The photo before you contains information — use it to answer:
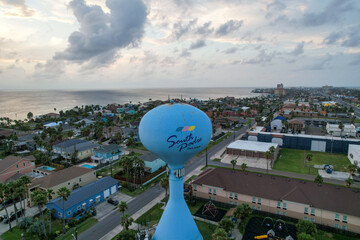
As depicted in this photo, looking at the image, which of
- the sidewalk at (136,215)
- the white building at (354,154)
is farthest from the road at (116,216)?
the white building at (354,154)

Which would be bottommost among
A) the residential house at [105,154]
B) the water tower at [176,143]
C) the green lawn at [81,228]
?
the green lawn at [81,228]

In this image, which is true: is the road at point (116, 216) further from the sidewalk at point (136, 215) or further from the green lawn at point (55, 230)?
the green lawn at point (55, 230)

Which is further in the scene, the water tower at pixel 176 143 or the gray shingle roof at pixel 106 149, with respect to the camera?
the gray shingle roof at pixel 106 149

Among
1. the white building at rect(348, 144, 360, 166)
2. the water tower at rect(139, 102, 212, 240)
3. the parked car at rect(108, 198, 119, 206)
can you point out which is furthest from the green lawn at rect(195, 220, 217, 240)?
the white building at rect(348, 144, 360, 166)

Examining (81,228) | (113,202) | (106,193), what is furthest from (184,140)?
(106,193)

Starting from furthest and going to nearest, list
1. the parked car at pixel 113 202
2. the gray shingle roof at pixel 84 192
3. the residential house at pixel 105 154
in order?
the residential house at pixel 105 154 → the parked car at pixel 113 202 → the gray shingle roof at pixel 84 192

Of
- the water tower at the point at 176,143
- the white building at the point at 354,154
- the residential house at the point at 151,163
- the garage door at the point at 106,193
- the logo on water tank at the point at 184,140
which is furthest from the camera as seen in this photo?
the white building at the point at 354,154
